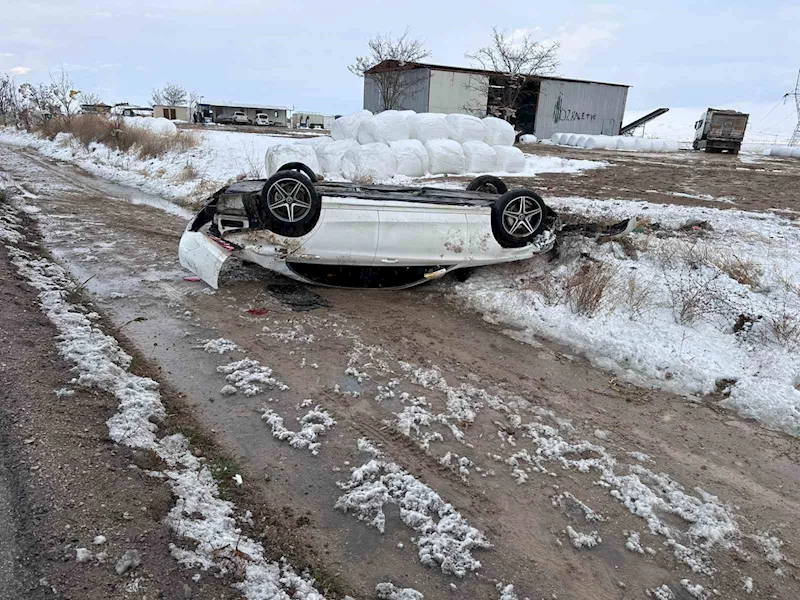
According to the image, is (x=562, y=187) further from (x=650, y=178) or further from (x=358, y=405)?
(x=358, y=405)

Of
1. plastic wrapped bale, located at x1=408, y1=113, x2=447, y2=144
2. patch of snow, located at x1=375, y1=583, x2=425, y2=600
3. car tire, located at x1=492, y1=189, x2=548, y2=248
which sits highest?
plastic wrapped bale, located at x1=408, y1=113, x2=447, y2=144

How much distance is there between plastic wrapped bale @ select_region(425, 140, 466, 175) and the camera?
47.1 feet

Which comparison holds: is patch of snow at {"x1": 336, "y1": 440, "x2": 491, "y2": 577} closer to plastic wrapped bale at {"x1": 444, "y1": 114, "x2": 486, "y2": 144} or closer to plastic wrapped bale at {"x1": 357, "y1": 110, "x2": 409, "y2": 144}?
plastic wrapped bale at {"x1": 357, "y1": 110, "x2": 409, "y2": 144}

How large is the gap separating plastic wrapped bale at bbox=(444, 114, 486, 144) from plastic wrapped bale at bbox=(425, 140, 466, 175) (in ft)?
2.61

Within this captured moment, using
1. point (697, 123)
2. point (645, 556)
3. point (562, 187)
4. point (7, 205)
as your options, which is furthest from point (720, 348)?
point (697, 123)

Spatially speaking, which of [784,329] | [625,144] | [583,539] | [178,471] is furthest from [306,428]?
[625,144]

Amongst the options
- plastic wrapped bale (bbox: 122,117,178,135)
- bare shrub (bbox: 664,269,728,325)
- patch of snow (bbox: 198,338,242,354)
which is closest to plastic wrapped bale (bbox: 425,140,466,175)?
bare shrub (bbox: 664,269,728,325)

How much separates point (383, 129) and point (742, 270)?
10.8 meters

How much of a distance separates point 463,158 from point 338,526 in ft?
43.9

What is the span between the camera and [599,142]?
33.3 metres

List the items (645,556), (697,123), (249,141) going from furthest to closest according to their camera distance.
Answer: (697,123) → (249,141) → (645,556)

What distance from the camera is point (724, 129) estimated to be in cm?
3102

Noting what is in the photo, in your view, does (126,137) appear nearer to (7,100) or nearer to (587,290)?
(587,290)

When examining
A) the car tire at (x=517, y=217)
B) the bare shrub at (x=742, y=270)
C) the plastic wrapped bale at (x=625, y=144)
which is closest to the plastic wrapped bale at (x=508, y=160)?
the car tire at (x=517, y=217)
